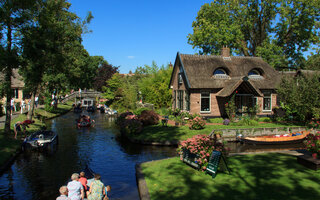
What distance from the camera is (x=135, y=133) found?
25.3 m

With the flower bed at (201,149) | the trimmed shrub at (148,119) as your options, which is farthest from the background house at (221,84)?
the flower bed at (201,149)

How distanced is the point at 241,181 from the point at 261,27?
46145 millimetres

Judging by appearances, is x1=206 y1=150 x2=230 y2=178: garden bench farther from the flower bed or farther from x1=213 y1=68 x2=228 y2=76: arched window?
x1=213 y1=68 x2=228 y2=76: arched window

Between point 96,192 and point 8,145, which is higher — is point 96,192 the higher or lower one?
the higher one

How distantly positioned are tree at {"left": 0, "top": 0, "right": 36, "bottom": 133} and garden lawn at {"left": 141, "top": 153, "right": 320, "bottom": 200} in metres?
14.2

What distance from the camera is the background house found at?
3112 cm

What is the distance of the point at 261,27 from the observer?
1956 inches

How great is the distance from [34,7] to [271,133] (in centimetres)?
2517

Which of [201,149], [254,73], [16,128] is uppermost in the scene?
[254,73]

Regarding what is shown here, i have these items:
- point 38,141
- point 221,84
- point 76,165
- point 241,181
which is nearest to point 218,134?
point 221,84

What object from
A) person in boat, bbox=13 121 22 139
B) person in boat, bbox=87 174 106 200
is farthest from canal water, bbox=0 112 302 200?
person in boat, bbox=13 121 22 139

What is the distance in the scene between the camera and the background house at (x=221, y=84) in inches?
1225

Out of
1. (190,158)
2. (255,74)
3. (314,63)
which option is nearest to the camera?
(190,158)

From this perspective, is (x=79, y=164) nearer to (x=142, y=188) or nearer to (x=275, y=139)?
(x=142, y=188)
